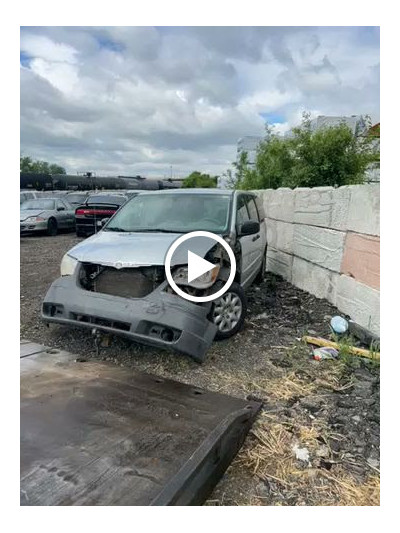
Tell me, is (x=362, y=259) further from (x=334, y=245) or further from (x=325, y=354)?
(x=325, y=354)

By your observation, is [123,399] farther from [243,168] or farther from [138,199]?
[243,168]

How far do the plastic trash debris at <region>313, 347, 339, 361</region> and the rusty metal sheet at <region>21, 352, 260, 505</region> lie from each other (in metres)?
1.15

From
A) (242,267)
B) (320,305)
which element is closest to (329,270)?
(320,305)

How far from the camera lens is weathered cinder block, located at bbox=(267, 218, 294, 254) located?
20.2 feet

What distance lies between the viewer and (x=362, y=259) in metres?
3.90

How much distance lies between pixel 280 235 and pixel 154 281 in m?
4.01

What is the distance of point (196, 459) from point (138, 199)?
342cm

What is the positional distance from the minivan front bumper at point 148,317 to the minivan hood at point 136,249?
273 mm

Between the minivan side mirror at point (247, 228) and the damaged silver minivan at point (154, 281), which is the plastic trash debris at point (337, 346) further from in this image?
the minivan side mirror at point (247, 228)

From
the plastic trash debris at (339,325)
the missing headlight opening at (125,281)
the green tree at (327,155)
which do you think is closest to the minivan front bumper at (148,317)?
the missing headlight opening at (125,281)

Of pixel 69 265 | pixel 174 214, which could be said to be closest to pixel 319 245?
pixel 174 214

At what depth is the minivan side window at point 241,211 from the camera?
428 centimetres

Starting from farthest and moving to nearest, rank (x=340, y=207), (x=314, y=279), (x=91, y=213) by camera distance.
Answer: (x=91, y=213)
(x=314, y=279)
(x=340, y=207)
